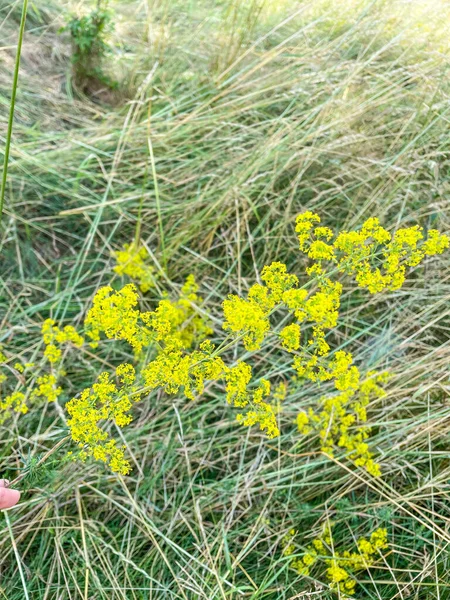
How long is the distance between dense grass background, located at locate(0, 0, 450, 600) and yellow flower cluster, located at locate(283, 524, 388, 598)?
1.5 inches

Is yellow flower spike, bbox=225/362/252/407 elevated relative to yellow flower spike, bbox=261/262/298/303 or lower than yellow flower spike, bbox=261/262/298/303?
lower

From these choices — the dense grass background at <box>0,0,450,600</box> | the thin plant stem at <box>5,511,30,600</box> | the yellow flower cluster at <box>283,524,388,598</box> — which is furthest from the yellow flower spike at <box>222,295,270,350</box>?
the thin plant stem at <box>5,511,30,600</box>

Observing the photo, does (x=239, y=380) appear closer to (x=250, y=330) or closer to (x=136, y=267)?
(x=250, y=330)

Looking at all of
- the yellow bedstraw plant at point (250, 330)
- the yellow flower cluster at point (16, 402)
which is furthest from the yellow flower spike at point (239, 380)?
the yellow flower cluster at point (16, 402)

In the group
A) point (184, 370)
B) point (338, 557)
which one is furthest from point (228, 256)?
point (184, 370)

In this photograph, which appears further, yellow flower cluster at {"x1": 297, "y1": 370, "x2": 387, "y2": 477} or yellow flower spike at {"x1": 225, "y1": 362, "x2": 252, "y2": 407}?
yellow flower cluster at {"x1": 297, "y1": 370, "x2": 387, "y2": 477}

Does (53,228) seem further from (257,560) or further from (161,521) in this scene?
(257,560)

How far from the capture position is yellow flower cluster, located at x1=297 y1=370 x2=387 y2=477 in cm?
155

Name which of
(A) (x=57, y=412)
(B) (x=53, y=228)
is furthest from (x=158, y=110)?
(A) (x=57, y=412)

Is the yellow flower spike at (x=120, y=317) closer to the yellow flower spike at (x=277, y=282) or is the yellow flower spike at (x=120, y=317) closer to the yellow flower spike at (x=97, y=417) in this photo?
the yellow flower spike at (x=97, y=417)

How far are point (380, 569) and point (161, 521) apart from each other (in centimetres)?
57

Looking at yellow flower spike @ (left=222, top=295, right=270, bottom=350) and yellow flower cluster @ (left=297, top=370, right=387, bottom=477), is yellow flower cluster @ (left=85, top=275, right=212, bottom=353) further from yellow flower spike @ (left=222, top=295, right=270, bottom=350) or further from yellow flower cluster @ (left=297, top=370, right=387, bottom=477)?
yellow flower cluster @ (left=297, top=370, right=387, bottom=477)

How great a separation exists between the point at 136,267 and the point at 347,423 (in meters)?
0.86

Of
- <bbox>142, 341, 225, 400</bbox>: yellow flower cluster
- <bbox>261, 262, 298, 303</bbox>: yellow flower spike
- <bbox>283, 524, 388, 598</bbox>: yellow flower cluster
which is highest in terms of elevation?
<bbox>261, 262, 298, 303</bbox>: yellow flower spike
